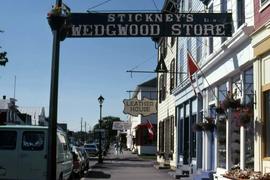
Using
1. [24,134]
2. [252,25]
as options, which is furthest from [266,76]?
[24,134]

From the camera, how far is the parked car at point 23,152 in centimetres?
1689

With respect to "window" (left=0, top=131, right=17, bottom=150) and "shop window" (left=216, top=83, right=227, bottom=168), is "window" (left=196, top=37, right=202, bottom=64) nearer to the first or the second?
"shop window" (left=216, top=83, right=227, bottom=168)

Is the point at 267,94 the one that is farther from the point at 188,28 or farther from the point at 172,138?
the point at 172,138

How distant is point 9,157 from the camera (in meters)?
17.1

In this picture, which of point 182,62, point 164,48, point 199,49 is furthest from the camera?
point 164,48

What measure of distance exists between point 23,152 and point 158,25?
555 cm

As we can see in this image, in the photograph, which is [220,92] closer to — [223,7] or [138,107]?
[223,7]

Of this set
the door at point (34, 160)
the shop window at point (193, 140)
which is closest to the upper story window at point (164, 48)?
the shop window at point (193, 140)

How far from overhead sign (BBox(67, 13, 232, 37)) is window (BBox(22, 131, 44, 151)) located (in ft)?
10.6

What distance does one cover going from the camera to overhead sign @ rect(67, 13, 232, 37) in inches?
716

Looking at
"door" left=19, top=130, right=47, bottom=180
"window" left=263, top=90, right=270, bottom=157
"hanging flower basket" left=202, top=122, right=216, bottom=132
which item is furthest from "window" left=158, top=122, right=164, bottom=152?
"window" left=263, top=90, right=270, bottom=157

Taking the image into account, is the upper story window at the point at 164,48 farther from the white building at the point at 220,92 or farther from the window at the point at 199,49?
the window at the point at 199,49

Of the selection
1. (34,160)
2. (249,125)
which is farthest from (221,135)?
(34,160)

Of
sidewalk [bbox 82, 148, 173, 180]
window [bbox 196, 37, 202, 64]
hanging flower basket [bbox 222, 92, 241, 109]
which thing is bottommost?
sidewalk [bbox 82, 148, 173, 180]
